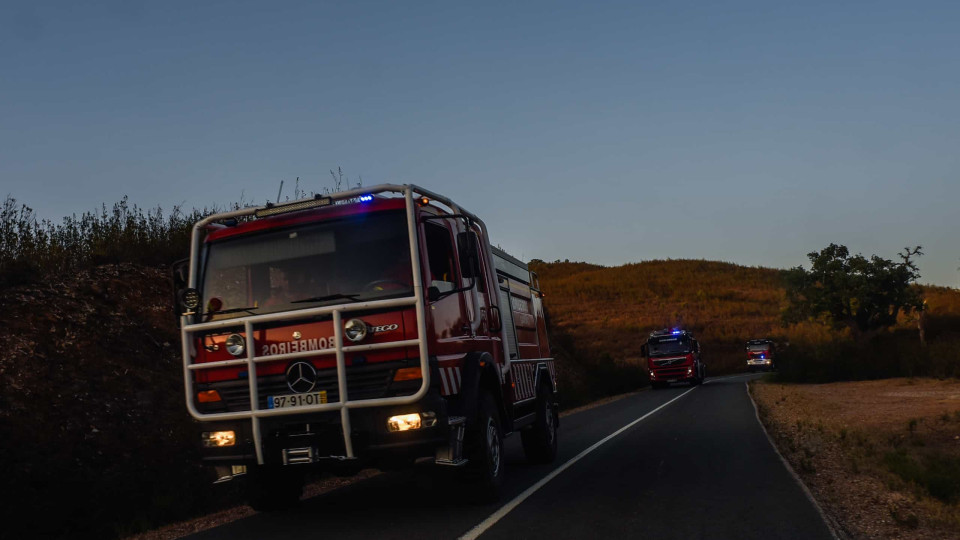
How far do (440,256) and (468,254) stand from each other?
0.32 metres

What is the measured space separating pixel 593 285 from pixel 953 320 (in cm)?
5732

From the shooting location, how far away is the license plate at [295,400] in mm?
6992

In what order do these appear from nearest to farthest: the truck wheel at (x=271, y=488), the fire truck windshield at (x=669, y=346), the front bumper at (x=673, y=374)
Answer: the truck wheel at (x=271, y=488), the front bumper at (x=673, y=374), the fire truck windshield at (x=669, y=346)

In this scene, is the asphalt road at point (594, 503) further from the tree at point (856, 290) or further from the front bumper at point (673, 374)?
the tree at point (856, 290)

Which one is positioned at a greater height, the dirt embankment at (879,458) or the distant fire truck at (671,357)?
the distant fire truck at (671,357)

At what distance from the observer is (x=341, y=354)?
272 inches

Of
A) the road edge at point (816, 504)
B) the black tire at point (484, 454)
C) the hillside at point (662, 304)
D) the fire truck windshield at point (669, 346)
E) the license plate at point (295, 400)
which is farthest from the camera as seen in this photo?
the hillside at point (662, 304)

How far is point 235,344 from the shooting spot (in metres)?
7.27

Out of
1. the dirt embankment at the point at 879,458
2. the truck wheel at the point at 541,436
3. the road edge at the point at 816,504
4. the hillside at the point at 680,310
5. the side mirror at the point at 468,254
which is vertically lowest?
the dirt embankment at the point at 879,458

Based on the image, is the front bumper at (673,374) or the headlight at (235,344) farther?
the front bumper at (673,374)

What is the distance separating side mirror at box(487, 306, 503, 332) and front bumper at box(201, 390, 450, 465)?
2.14m

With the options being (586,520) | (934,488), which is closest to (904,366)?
(934,488)

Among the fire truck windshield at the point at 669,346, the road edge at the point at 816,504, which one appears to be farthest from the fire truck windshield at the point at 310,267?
the fire truck windshield at the point at 669,346

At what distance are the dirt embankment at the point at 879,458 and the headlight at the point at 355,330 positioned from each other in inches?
173
